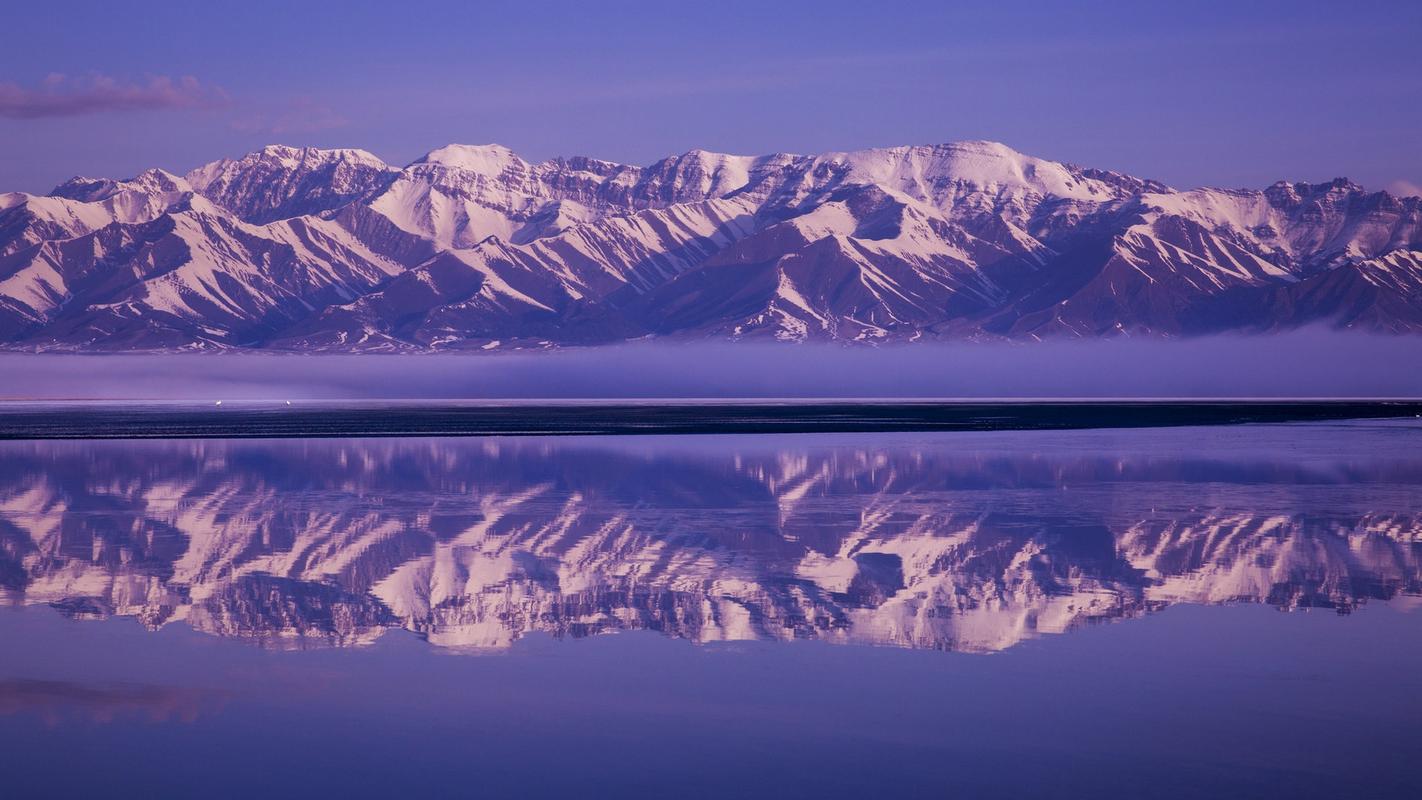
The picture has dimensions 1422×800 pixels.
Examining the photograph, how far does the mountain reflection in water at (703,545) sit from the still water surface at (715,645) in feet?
0.58

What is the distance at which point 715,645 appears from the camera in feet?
86.6

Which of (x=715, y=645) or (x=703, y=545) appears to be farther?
(x=703, y=545)

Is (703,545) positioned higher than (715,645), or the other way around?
(715,645)

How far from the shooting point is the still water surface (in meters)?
19.2

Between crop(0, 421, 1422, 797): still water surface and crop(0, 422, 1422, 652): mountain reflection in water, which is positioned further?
crop(0, 422, 1422, 652): mountain reflection in water

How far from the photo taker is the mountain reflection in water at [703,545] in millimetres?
29391

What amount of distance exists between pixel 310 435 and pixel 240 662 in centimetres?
8889

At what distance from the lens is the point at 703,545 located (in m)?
39.7

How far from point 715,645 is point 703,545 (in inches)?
524

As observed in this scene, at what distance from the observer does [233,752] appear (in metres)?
19.8

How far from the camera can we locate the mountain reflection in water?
2939 cm

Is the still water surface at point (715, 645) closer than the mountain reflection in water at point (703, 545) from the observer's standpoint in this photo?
Yes

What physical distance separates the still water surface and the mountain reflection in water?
0.18 meters

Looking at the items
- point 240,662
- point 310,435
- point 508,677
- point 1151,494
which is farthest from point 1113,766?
point 310,435
